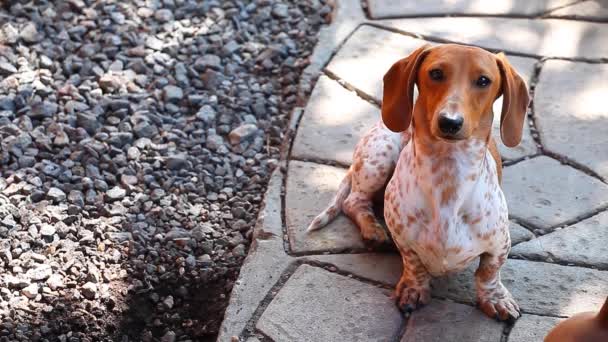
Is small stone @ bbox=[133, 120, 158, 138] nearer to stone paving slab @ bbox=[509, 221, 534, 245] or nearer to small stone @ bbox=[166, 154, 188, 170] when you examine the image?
small stone @ bbox=[166, 154, 188, 170]

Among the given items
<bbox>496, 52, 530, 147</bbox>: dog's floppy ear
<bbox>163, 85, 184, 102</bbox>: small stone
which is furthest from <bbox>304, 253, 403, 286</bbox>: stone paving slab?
<bbox>163, 85, 184, 102</bbox>: small stone

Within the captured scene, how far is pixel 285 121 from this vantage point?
15.2 ft

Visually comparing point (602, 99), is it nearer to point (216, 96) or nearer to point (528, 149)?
point (528, 149)

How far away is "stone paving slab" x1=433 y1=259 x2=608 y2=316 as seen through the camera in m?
3.40

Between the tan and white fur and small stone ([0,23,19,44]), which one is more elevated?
the tan and white fur

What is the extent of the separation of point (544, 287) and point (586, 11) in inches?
90.0

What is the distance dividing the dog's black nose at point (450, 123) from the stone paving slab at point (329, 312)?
2.84 ft

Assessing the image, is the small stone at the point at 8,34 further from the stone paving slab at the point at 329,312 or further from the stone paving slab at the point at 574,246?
the stone paving slab at the point at 574,246

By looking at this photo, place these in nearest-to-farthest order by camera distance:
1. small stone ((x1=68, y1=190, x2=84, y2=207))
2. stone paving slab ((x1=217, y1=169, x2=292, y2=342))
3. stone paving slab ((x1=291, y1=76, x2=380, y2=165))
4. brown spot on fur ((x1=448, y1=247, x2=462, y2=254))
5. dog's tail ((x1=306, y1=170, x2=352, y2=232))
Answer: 1. brown spot on fur ((x1=448, y1=247, x2=462, y2=254))
2. stone paving slab ((x1=217, y1=169, x2=292, y2=342))
3. dog's tail ((x1=306, y1=170, x2=352, y2=232))
4. small stone ((x1=68, y1=190, x2=84, y2=207))
5. stone paving slab ((x1=291, y1=76, x2=380, y2=165))

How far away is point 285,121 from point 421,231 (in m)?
1.58

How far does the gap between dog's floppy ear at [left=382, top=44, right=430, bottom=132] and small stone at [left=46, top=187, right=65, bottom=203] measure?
164 cm

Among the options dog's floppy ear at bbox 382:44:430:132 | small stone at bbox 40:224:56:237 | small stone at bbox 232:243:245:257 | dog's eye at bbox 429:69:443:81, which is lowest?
small stone at bbox 40:224:56:237

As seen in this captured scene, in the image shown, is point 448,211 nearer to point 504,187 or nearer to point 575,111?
point 504,187

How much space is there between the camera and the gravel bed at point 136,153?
11.8 ft
